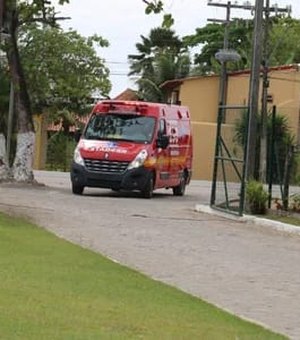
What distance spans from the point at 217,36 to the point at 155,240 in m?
57.3

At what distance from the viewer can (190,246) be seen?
14.8 m

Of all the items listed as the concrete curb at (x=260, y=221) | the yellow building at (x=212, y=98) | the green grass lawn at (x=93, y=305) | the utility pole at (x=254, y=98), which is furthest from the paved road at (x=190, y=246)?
the yellow building at (x=212, y=98)

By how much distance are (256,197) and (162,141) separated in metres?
6.10

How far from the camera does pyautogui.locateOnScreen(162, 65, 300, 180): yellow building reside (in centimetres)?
4750

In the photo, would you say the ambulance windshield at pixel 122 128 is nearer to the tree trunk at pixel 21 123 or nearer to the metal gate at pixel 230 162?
the tree trunk at pixel 21 123

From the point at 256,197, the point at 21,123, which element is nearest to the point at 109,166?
the point at 21,123

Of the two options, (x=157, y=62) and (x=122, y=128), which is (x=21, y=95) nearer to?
(x=122, y=128)

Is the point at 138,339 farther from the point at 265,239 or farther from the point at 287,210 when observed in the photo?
the point at 287,210

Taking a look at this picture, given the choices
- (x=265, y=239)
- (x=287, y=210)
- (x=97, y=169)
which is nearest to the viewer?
(x=265, y=239)

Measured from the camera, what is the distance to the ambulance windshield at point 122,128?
25.2m

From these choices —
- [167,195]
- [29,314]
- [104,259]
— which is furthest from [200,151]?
[29,314]

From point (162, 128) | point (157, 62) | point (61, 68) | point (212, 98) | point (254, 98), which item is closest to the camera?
point (254, 98)

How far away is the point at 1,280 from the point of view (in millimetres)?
9672

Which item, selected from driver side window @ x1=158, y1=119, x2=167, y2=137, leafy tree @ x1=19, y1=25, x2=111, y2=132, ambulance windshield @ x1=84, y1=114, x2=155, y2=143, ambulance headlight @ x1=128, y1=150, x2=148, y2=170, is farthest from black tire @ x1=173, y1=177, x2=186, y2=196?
leafy tree @ x1=19, y1=25, x2=111, y2=132
